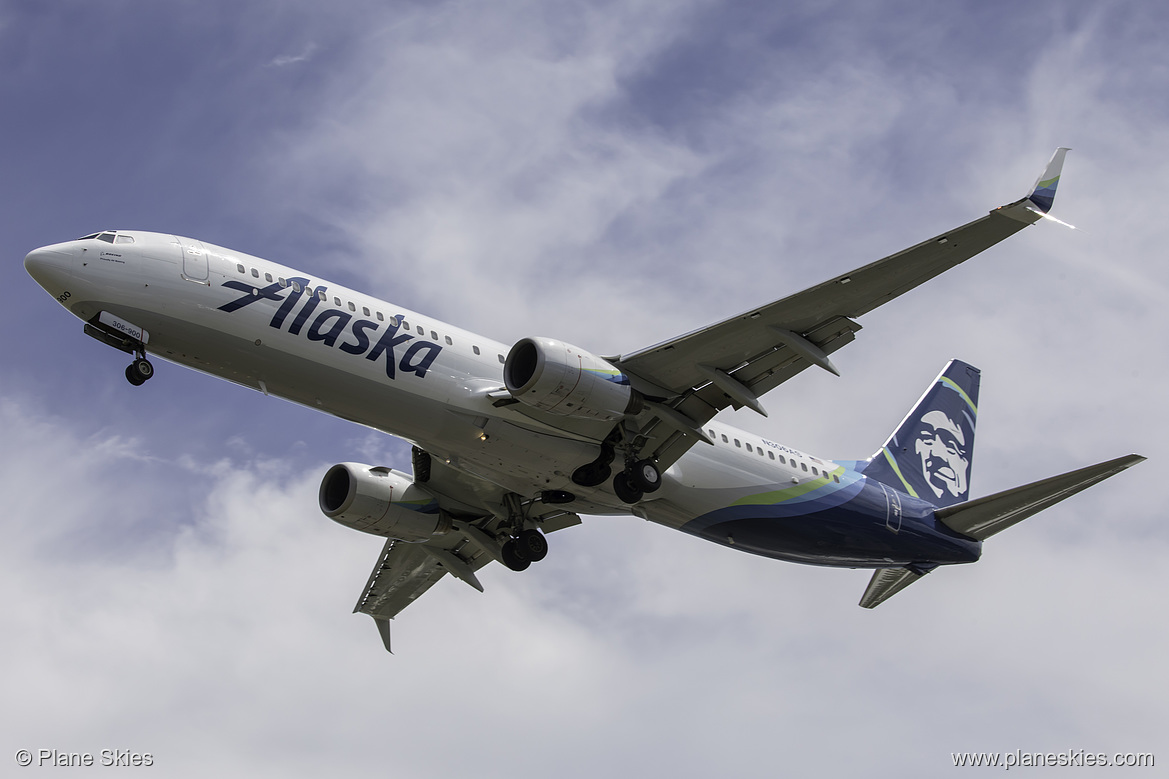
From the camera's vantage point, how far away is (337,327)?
22891 millimetres

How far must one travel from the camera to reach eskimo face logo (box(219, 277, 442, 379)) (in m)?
22.4

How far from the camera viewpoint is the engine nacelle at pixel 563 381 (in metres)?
22.4

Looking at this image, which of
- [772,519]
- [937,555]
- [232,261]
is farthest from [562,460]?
[937,555]

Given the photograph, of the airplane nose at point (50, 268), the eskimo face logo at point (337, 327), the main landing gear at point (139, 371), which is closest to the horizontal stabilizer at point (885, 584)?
the eskimo face logo at point (337, 327)

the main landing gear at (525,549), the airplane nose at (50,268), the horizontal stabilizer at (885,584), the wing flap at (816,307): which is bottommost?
the horizontal stabilizer at (885,584)

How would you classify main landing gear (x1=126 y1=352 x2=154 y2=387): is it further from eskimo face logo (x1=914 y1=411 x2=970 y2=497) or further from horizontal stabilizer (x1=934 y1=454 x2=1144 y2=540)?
eskimo face logo (x1=914 y1=411 x2=970 y2=497)

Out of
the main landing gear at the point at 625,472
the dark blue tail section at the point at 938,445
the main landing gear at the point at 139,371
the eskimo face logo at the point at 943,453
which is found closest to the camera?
the main landing gear at the point at 139,371

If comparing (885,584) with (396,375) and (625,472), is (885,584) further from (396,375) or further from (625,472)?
(396,375)

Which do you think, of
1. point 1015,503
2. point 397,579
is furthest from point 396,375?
point 1015,503

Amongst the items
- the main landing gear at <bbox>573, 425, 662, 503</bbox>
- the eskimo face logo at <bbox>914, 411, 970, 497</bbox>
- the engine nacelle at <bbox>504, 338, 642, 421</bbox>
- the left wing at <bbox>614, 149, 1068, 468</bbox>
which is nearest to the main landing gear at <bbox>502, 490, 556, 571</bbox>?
the main landing gear at <bbox>573, 425, 662, 503</bbox>

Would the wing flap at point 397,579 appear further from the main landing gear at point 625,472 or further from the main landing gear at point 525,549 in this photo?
the main landing gear at point 625,472

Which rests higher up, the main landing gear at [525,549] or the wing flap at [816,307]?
the wing flap at [816,307]

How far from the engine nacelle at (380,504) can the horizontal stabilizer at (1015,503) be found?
13325 millimetres

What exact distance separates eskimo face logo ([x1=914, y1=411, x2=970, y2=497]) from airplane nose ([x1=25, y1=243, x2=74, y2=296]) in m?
23.1
